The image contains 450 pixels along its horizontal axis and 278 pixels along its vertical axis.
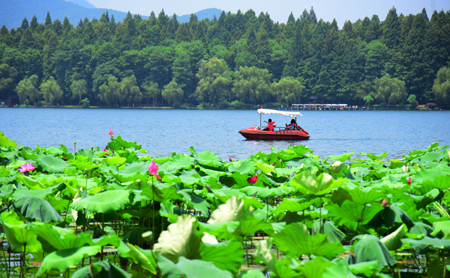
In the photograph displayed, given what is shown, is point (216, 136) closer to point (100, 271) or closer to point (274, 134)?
point (274, 134)

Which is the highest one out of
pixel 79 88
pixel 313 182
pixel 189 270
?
pixel 79 88

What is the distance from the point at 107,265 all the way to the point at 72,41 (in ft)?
355

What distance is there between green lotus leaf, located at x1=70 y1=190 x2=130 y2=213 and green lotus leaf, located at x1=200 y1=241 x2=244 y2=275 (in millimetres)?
1073

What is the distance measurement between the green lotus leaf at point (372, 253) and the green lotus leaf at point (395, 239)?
Answer: 0.17 metres

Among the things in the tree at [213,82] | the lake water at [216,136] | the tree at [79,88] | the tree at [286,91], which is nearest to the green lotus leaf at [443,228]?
the lake water at [216,136]

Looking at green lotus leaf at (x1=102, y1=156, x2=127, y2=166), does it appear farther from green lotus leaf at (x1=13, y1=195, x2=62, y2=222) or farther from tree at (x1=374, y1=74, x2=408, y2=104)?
tree at (x1=374, y1=74, x2=408, y2=104)

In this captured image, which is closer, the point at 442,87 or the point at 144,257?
the point at 144,257

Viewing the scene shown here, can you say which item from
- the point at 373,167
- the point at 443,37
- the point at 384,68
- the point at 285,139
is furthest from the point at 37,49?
the point at 373,167

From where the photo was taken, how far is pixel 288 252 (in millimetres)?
2568

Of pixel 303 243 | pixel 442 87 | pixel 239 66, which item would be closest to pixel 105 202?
pixel 303 243

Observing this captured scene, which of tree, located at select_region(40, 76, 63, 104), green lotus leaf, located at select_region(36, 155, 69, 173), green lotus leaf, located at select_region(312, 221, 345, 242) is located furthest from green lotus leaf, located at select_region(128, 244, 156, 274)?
tree, located at select_region(40, 76, 63, 104)

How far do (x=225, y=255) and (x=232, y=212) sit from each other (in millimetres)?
522

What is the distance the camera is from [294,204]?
329 cm

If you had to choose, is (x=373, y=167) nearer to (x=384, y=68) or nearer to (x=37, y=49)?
(x=384, y=68)
